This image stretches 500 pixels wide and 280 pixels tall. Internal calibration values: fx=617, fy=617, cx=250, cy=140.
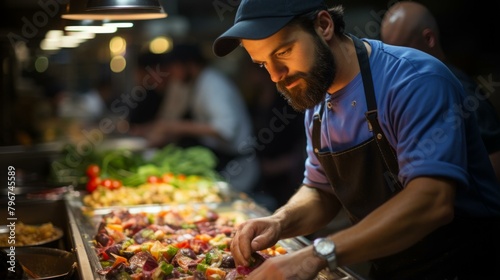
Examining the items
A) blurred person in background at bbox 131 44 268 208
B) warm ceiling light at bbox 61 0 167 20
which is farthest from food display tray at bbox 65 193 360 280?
blurred person in background at bbox 131 44 268 208

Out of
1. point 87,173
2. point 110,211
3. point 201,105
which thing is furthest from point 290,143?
point 110,211

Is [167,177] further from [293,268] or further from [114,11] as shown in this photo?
[293,268]

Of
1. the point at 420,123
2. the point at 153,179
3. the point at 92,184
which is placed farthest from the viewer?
the point at 153,179

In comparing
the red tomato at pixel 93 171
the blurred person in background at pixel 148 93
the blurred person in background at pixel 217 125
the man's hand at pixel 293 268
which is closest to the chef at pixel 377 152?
the man's hand at pixel 293 268

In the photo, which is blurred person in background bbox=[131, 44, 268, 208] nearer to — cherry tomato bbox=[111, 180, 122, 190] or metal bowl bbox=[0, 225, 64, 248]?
cherry tomato bbox=[111, 180, 122, 190]

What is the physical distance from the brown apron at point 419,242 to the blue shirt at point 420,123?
0.14 feet

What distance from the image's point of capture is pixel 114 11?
3.55m

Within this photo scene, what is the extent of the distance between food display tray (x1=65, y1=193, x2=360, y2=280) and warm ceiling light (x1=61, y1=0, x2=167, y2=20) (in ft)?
4.35

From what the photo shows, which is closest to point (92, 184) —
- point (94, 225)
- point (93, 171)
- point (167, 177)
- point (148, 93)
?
point (93, 171)

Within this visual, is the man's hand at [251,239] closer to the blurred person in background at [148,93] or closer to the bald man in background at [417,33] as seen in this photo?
Result: the bald man in background at [417,33]

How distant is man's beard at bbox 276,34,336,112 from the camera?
2629mm

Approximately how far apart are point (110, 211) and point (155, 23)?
22.5 ft

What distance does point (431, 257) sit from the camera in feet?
9.30

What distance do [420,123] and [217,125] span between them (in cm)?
515
